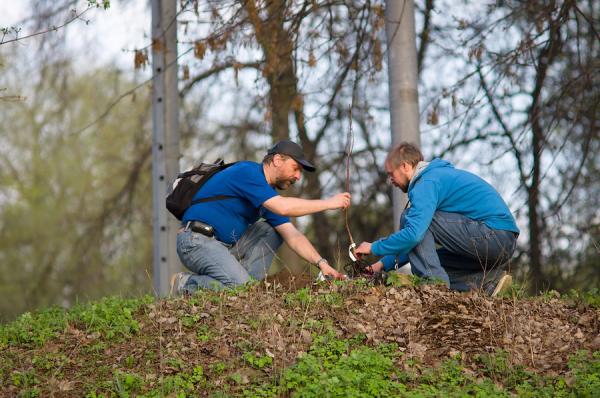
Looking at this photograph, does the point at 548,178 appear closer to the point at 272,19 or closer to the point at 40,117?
the point at 272,19

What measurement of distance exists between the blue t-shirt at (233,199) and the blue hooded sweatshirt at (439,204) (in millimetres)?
1122

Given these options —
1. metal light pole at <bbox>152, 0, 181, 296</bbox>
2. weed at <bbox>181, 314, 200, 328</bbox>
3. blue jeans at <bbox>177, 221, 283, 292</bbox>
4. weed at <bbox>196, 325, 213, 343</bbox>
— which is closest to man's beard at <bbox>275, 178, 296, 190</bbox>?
blue jeans at <bbox>177, 221, 283, 292</bbox>

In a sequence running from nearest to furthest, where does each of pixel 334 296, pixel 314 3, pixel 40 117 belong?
pixel 334 296, pixel 314 3, pixel 40 117

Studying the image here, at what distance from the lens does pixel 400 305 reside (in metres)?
6.21

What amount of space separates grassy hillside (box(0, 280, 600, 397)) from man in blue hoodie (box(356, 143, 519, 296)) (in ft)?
1.21

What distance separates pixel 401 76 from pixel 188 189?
8.11 ft

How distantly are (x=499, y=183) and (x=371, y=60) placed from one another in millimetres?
4369

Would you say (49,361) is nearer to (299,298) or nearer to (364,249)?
(299,298)

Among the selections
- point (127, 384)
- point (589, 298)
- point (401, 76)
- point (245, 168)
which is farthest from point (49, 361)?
point (401, 76)

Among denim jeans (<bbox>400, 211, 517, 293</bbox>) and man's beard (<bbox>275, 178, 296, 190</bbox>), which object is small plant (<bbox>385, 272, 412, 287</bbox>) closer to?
denim jeans (<bbox>400, 211, 517, 293</bbox>)

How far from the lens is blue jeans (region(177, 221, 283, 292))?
23.4 feet

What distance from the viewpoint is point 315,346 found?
18.3 ft

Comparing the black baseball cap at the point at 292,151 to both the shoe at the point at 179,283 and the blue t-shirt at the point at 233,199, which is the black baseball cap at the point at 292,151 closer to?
the blue t-shirt at the point at 233,199

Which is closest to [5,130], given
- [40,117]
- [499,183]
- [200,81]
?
[40,117]
